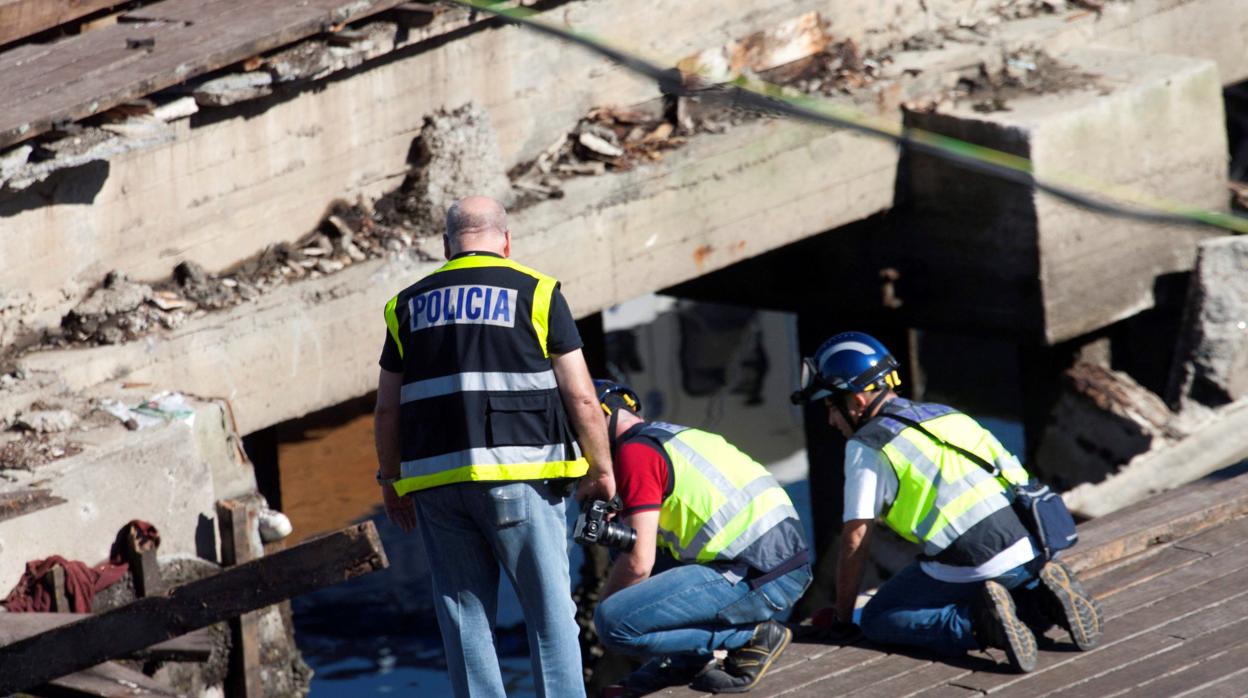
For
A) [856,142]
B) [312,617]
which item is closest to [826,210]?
[856,142]

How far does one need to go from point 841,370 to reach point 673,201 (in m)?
3.47

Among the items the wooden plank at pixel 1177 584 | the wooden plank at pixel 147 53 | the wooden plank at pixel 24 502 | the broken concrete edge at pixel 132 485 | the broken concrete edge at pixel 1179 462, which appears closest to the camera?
the wooden plank at pixel 1177 584

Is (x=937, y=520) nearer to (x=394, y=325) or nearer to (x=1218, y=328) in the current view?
(x=394, y=325)

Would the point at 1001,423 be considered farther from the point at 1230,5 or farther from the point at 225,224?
the point at 225,224

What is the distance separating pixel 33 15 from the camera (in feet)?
27.5

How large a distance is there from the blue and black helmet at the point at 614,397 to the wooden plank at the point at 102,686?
1.84 meters

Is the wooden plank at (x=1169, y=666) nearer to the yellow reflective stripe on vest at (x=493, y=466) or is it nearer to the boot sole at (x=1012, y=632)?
the boot sole at (x=1012, y=632)

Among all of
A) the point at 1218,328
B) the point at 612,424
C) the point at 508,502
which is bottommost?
the point at 1218,328

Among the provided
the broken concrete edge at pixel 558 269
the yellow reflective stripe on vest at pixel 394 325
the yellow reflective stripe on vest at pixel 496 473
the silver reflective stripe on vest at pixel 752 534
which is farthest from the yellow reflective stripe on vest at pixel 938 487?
the broken concrete edge at pixel 558 269

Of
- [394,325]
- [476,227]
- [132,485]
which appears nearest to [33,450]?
[132,485]

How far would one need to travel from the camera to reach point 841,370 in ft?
18.7

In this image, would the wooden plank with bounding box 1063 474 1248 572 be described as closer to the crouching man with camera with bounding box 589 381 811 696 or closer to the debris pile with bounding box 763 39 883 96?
the crouching man with camera with bounding box 589 381 811 696

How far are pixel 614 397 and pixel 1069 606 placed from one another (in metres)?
1.65

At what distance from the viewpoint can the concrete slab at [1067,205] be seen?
31.4 feet
